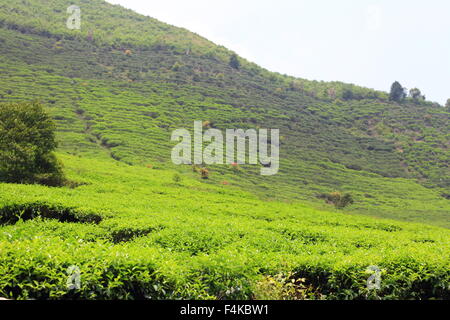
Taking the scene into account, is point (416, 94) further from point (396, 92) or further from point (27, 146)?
point (27, 146)

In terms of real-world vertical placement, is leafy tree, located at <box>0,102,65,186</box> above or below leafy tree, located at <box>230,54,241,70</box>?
below

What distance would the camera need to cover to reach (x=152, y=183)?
2945 cm

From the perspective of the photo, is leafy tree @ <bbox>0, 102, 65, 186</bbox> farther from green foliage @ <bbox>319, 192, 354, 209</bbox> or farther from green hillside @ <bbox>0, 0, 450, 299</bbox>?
green foliage @ <bbox>319, 192, 354, 209</bbox>

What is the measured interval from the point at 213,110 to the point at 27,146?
57733mm

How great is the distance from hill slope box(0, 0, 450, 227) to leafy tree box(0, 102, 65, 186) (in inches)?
814

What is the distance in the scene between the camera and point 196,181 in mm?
39406

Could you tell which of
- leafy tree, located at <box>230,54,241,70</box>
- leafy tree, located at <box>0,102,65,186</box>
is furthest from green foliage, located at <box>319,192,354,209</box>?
leafy tree, located at <box>230,54,241,70</box>

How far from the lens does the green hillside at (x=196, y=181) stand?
660cm

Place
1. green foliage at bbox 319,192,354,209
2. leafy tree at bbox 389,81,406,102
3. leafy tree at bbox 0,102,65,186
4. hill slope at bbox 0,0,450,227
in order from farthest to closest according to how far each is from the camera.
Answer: leafy tree at bbox 389,81,406,102
hill slope at bbox 0,0,450,227
green foliage at bbox 319,192,354,209
leafy tree at bbox 0,102,65,186

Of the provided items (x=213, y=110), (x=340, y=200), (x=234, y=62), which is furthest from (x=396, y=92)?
(x=340, y=200)

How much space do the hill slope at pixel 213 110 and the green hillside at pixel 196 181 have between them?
0.47 m

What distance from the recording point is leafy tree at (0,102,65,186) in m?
20.9
